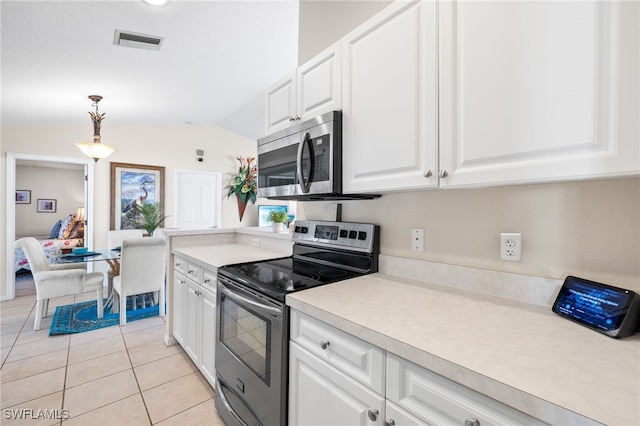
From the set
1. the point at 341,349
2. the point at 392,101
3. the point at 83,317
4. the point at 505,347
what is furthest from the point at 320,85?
the point at 83,317

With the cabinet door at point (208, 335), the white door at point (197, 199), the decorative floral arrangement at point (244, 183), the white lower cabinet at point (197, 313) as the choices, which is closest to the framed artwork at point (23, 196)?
the white door at point (197, 199)

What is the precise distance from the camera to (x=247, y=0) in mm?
2094

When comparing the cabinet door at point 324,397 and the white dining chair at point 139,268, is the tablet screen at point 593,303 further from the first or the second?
the white dining chair at point 139,268

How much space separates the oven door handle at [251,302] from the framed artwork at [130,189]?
408 centimetres

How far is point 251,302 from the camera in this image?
1417 mm

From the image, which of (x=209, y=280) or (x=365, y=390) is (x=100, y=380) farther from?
(x=365, y=390)

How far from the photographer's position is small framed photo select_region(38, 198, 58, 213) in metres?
7.17

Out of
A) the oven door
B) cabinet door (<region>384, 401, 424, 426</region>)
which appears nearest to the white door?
the oven door

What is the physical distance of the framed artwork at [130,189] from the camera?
4.77 m

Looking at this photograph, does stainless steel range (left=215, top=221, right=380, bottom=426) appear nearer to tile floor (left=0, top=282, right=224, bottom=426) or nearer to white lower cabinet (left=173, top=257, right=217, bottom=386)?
white lower cabinet (left=173, top=257, right=217, bottom=386)

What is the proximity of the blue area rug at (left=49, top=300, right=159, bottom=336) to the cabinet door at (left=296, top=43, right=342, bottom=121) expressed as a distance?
10.4 feet

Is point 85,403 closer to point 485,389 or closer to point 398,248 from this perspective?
point 398,248

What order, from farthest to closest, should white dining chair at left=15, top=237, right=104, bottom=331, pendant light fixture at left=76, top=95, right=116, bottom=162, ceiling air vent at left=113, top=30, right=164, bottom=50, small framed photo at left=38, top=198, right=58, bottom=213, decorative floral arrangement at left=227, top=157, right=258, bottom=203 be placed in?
1. small framed photo at left=38, top=198, right=58, bottom=213
2. decorative floral arrangement at left=227, top=157, right=258, bottom=203
3. pendant light fixture at left=76, top=95, right=116, bottom=162
4. white dining chair at left=15, top=237, right=104, bottom=331
5. ceiling air vent at left=113, top=30, right=164, bottom=50

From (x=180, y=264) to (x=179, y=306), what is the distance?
1.15 feet
